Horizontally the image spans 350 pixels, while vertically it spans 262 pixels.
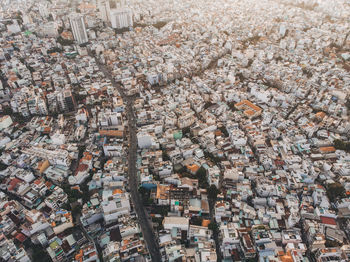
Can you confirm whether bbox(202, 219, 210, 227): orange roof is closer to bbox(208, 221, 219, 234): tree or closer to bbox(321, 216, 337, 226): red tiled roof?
bbox(208, 221, 219, 234): tree

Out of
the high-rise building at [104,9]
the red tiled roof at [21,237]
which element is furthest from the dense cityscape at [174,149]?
the high-rise building at [104,9]

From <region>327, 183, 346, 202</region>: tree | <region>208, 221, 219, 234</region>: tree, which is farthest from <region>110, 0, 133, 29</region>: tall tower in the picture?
<region>327, 183, 346, 202</region>: tree

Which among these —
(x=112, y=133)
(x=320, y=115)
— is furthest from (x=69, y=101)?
(x=320, y=115)

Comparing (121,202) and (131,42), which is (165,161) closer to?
(121,202)

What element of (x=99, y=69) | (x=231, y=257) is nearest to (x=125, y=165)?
(x=231, y=257)

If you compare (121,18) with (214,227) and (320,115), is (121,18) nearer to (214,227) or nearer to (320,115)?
(320,115)

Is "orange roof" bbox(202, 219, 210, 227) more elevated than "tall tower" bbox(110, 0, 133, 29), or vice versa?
"tall tower" bbox(110, 0, 133, 29)
